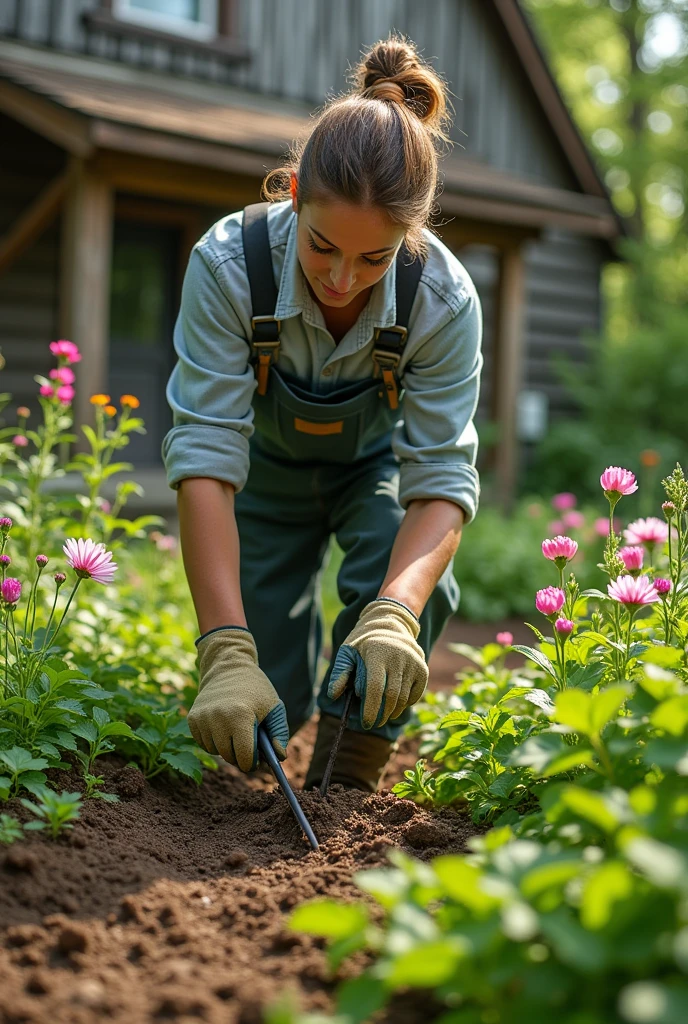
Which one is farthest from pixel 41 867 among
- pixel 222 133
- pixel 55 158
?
pixel 55 158

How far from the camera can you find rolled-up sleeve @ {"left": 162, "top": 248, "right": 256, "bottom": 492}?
2.22m

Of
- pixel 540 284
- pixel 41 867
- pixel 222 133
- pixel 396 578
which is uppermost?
pixel 540 284

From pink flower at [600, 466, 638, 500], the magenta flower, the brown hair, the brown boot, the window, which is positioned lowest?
the brown boot

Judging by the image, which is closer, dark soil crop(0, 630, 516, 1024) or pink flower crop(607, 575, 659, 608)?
dark soil crop(0, 630, 516, 1024)

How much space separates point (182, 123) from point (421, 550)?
4332 mm

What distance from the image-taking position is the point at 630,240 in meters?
10.9

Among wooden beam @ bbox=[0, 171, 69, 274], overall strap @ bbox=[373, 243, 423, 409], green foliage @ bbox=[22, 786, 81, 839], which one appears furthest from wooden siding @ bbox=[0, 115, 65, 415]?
green foliage @ bbox=[22, 786, 81, 839]

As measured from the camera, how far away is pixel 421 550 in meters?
2.20

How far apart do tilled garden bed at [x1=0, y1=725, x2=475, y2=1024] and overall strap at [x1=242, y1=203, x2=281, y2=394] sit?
96cm

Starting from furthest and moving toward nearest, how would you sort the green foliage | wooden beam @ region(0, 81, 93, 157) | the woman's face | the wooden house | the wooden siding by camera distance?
the wooden siding
the wooden house
wooden beam @ region(0, 81, 93, 157)
the woman's face
the green foliage

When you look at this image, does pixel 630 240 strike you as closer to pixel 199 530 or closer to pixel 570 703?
pixel 199 530

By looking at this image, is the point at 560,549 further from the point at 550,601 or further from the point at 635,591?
the point at 635,591

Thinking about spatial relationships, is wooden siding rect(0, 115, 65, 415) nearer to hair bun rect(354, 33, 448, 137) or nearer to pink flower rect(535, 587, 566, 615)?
hair bun rect(354, 33, 448, 137)

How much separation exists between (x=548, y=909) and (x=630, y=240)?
425 inches
